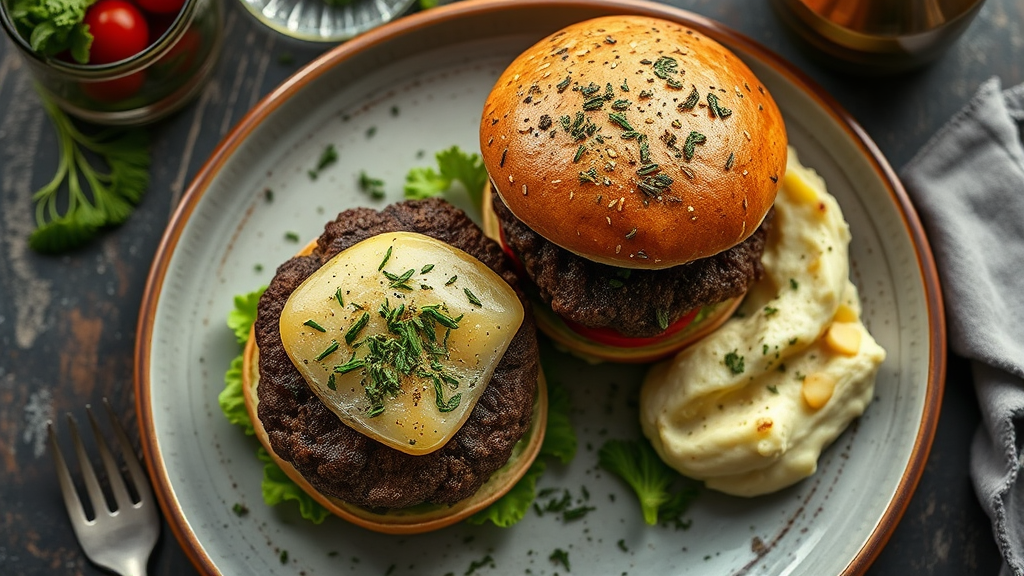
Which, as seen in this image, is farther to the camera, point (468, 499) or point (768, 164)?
point (468, 499)

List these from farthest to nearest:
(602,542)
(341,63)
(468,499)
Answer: (341,63)
(602,542)
(468,499)

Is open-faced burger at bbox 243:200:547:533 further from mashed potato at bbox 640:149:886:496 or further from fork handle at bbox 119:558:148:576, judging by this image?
fork handle at bbox 119:558:148:576

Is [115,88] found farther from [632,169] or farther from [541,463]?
[541,463]

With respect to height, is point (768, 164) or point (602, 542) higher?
point (768, 164)

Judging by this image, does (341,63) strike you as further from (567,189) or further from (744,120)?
(744,120)

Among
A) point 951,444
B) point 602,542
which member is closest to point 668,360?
point 602,542
